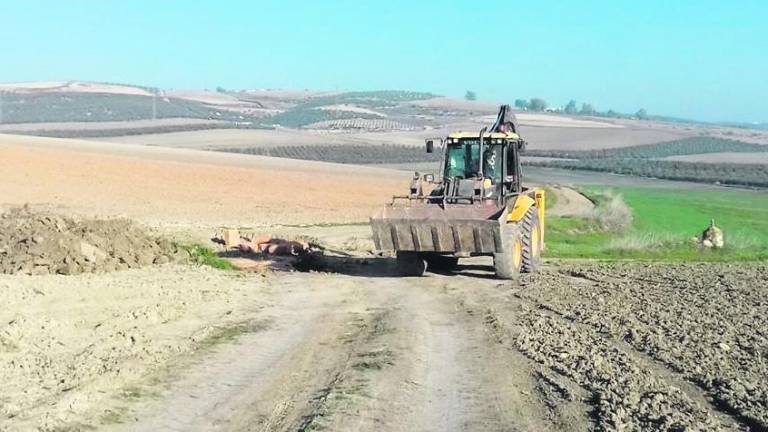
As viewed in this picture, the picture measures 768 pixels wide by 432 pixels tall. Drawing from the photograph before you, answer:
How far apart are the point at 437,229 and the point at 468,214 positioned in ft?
2.15

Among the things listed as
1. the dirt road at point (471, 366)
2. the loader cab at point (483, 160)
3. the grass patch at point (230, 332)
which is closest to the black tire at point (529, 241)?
the loader cab at point (483, 160)

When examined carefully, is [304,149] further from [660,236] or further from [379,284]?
[379,284]

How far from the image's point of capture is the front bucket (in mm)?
14875

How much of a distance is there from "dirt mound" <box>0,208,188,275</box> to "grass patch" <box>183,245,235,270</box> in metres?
0.25

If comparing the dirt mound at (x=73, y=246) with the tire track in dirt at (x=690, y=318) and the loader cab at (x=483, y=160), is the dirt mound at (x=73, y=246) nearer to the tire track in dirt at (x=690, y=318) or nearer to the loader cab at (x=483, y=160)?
the loader cab at (x=483, y=160)

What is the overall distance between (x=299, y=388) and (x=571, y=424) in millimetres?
2357

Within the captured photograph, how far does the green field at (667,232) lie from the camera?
22875 millimetres

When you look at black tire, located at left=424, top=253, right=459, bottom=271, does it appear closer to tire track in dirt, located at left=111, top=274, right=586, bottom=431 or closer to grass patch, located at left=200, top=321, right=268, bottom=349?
tire track in dirt, located at left=111, top=274, right=586, bottom=431

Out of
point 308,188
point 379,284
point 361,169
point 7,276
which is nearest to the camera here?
point 7,276

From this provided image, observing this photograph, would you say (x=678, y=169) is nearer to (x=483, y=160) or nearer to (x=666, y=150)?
(x=666, y=150)

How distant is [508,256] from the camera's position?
15.4 meters

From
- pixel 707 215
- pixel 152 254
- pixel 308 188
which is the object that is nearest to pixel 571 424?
pixel 152 254

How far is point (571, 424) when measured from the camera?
282 inches

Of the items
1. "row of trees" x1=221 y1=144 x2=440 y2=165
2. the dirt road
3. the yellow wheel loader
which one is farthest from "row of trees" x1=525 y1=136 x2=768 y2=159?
the dirt road
